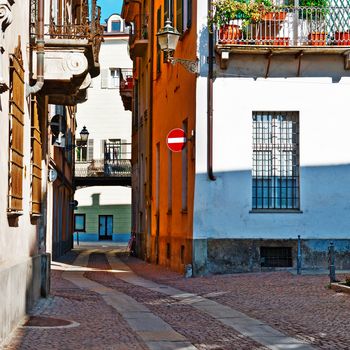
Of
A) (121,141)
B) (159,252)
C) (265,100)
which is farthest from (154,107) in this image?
(121,141)

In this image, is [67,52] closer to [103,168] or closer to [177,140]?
[177,140]

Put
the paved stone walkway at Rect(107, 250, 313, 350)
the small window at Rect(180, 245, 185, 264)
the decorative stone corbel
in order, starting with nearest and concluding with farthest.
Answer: the decorative stone corbel → the paved stone walkway at Rect(107, 250, 313, 350) → the small window at Rect(180, 245, 185, 264)

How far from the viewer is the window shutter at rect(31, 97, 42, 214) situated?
13500mm

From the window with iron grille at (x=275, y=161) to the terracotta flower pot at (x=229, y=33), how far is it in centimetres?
184

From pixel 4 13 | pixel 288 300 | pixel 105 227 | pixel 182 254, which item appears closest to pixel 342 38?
pixel 182 254

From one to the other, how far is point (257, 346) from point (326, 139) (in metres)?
11.9

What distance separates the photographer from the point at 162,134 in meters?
28.7

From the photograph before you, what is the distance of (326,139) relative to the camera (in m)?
21.1

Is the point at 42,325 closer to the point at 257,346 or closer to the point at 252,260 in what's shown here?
the point at 257,346

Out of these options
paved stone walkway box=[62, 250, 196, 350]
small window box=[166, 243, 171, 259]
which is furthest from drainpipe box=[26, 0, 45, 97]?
small window box=[166, 243, 171, 259]

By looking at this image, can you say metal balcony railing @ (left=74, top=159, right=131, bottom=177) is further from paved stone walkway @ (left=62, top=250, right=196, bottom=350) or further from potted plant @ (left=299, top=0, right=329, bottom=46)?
paved stone walkway @ (left=62, top=250, right=196, bottom=350)

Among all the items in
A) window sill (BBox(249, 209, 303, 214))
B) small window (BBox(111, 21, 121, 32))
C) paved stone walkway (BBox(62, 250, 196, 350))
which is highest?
small window (BBox(111, 21, 121, 32))

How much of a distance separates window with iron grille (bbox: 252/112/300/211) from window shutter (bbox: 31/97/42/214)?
7909mm

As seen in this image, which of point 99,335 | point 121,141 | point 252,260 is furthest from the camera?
point 121,141
